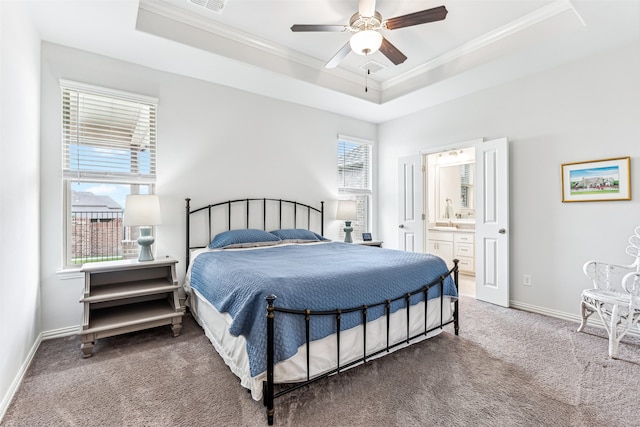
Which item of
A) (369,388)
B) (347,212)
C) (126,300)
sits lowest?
(369,388)

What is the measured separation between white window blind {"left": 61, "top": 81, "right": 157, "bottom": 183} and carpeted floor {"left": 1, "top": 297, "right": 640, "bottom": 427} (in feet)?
5.37

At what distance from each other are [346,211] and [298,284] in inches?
110

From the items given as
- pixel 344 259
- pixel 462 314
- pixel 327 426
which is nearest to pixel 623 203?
pixel 462 314

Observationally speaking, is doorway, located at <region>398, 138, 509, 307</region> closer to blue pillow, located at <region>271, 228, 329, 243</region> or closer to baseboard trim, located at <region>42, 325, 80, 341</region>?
blue pillow, located at <region>271, 228, 329, 243</region>

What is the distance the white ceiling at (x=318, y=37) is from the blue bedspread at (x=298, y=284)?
6.89 ft

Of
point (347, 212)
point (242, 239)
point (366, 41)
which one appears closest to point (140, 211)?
point (242, 239)

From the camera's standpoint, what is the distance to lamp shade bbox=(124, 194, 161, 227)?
9.20 feet

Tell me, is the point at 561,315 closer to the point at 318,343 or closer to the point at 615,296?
the point at 615,296

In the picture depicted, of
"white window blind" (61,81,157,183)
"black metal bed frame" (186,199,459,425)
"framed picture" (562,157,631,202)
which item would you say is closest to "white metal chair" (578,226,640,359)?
"framed picture" (562,157,631,202)

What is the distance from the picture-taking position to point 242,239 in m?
3.48

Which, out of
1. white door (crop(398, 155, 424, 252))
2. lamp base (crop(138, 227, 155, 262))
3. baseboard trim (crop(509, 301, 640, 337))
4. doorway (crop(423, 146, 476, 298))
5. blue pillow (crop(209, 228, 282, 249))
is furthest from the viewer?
doorway (crop(423, 146, 476, 298))

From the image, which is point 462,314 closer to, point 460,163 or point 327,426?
point 327,426

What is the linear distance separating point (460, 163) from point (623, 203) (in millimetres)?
3191

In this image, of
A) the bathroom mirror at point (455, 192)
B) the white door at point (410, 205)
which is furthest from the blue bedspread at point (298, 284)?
the bathroom mirror at point (455, 192)
